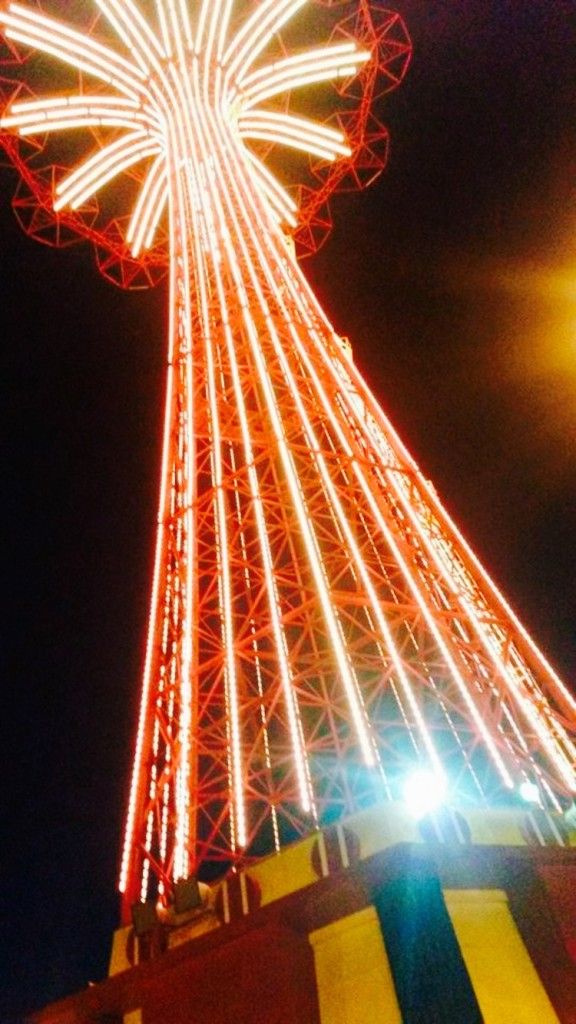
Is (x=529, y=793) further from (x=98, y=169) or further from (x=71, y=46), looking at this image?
(x=71, y=46)

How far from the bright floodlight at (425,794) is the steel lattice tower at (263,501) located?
21 centimetres

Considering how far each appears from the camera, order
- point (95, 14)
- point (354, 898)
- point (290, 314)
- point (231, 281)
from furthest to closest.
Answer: point (95, 14), point (231, 281), point (290, 314), point (354, 898)

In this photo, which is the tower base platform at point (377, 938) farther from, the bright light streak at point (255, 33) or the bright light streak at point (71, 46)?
the bright light streak at point (255, 33)

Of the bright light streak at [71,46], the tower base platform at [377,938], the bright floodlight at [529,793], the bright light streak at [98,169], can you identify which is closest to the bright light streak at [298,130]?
the bright light streak at [98,169]

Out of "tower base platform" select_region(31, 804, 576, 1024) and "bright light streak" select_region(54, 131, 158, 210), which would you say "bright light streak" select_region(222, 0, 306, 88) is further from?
"tower base platform" select_region(31, 804, 576, 1024)

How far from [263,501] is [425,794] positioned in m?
4.65

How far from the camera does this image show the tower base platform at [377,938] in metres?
6.36

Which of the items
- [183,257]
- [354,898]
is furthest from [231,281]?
[354,898]

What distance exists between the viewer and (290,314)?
42.1ft

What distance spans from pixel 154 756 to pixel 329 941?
3.14m

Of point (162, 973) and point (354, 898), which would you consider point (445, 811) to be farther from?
point (162, 973)

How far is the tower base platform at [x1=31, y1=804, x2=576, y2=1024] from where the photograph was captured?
20.9ft

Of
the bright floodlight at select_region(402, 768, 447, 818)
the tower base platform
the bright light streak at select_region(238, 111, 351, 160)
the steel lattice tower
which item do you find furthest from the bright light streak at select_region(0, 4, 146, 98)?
the tower base platform

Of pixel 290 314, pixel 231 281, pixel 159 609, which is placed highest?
pixel 231 281
